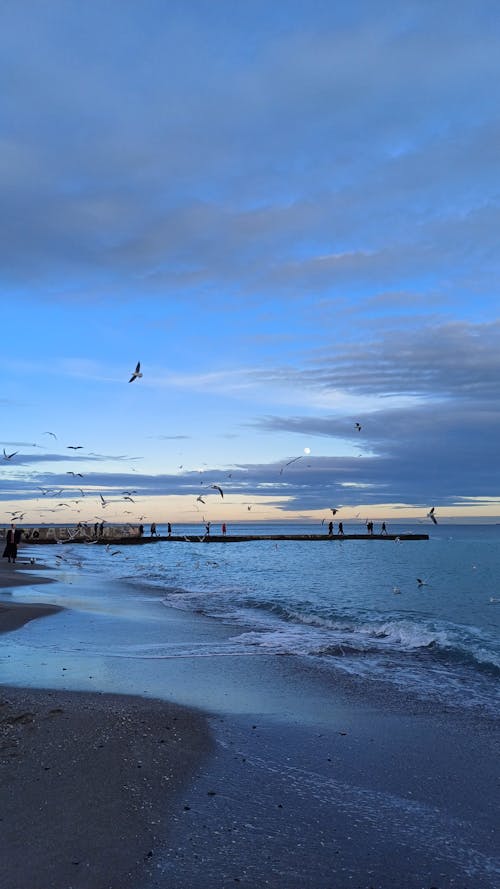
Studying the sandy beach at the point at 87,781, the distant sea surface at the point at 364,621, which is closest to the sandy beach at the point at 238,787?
the sandy beach at the point at 87,781

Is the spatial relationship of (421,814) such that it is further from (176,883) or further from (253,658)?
(253,658)

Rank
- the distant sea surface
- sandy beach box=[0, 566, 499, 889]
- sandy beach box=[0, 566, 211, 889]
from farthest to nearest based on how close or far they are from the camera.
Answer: the distant sea surface, sandy beach box=[0, 566, 499, 889], sandy beach box=[0, 566, 211, 889]

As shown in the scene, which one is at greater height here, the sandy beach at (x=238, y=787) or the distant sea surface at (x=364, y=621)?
the sandy beach at (x=238, y=787)

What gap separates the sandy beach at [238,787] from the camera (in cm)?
480

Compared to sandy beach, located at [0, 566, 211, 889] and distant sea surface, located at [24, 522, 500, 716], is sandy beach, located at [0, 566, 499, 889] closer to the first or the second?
sandy beach, located at [0, 566, 211, 889]

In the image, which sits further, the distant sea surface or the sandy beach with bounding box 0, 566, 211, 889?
the distant sea surface

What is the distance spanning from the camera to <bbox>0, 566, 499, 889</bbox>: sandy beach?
15.7 ft

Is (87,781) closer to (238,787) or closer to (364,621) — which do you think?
(238,787)

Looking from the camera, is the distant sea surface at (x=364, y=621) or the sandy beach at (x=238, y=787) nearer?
the sandy beach at (x=238, y=787)

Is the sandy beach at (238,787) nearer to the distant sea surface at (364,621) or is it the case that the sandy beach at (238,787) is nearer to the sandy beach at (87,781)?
the sandy beach at (87,781)

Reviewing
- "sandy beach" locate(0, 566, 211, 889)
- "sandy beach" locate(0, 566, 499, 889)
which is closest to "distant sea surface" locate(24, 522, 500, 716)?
"sandy beach" locate(0, 566, 499, 889)

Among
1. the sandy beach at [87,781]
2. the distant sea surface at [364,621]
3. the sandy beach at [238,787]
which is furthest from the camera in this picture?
the distant sea surface at [364,621]

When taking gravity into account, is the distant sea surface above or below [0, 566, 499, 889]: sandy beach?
below

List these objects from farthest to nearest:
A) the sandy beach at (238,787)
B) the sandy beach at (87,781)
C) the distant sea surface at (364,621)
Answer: the distant sea surface at (364,621)
the sandy beach at (238,787)
the sandy beach at (87,781)
